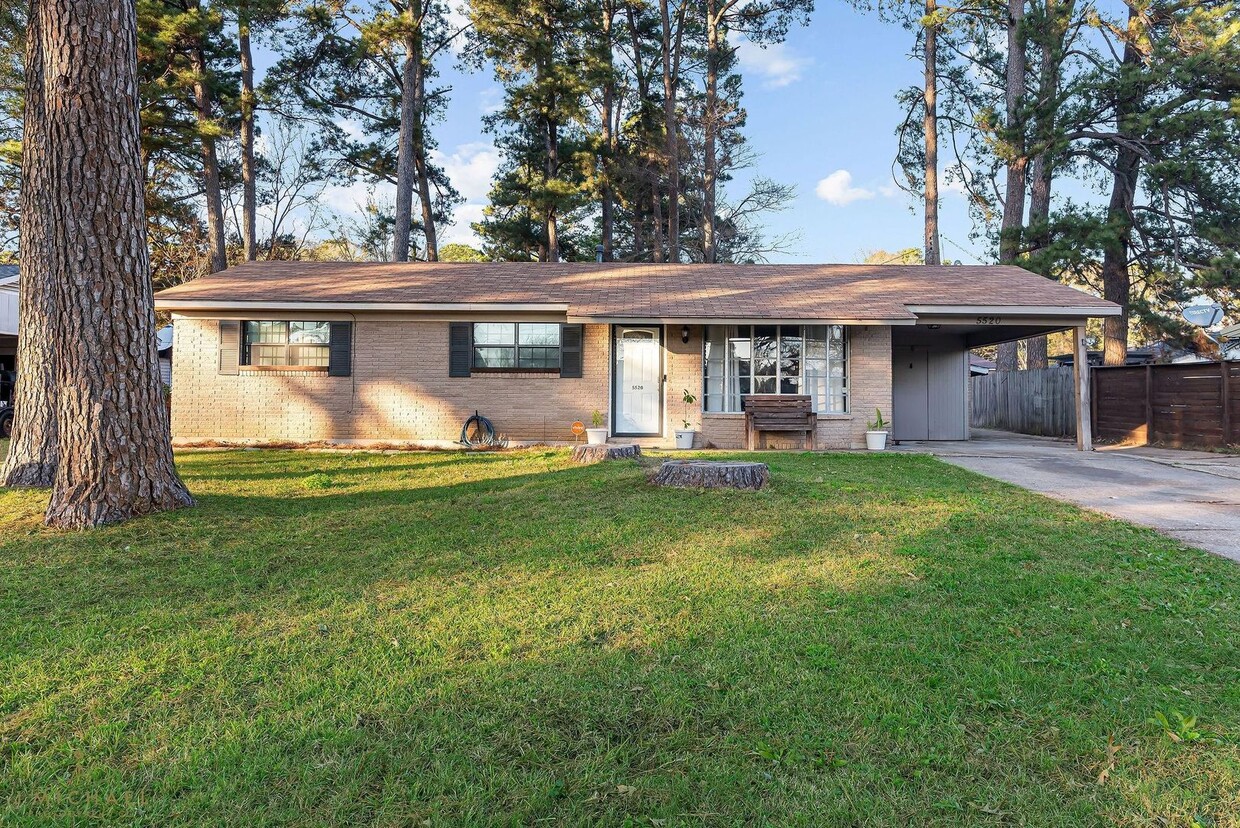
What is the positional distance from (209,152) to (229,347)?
9.21 meters

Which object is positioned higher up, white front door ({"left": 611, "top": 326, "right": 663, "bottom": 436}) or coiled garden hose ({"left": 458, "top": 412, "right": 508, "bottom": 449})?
white front door ({"left": 611, "top": 326, "right": 663, "bottom": 436})

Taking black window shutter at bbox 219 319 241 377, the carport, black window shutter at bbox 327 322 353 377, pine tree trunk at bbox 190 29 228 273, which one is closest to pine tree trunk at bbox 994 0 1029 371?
the carport

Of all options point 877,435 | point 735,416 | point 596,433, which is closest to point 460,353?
point 596,433

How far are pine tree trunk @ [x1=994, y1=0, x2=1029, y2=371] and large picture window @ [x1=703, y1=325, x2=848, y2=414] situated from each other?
354 inches

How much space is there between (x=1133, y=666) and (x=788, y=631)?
1420 mm

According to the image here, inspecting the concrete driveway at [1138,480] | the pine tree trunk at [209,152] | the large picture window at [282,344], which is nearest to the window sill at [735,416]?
the concrete driveway at [1138,480]

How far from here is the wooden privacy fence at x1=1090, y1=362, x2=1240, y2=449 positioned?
11188mm

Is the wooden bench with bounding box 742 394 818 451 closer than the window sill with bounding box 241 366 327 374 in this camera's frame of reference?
Yes

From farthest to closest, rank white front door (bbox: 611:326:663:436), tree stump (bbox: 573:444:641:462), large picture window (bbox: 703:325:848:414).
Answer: white front door (bbox: 611:326:663:436) → large picture window (bbox: 703:325:848:414) → tree stump (bbox: 573:444:641:462)

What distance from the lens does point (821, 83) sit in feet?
64.9

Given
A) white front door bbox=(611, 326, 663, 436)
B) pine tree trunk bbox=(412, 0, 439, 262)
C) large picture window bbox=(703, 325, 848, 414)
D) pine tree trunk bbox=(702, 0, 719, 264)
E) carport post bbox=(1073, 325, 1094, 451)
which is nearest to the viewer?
carport post bbox=(1073, 325, 1094, 451)

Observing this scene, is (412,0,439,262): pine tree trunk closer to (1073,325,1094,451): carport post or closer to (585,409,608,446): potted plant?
(585,409,608,446): potted plant

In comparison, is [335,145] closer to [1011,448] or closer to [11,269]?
[11,269]

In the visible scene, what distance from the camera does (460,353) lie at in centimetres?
1184
